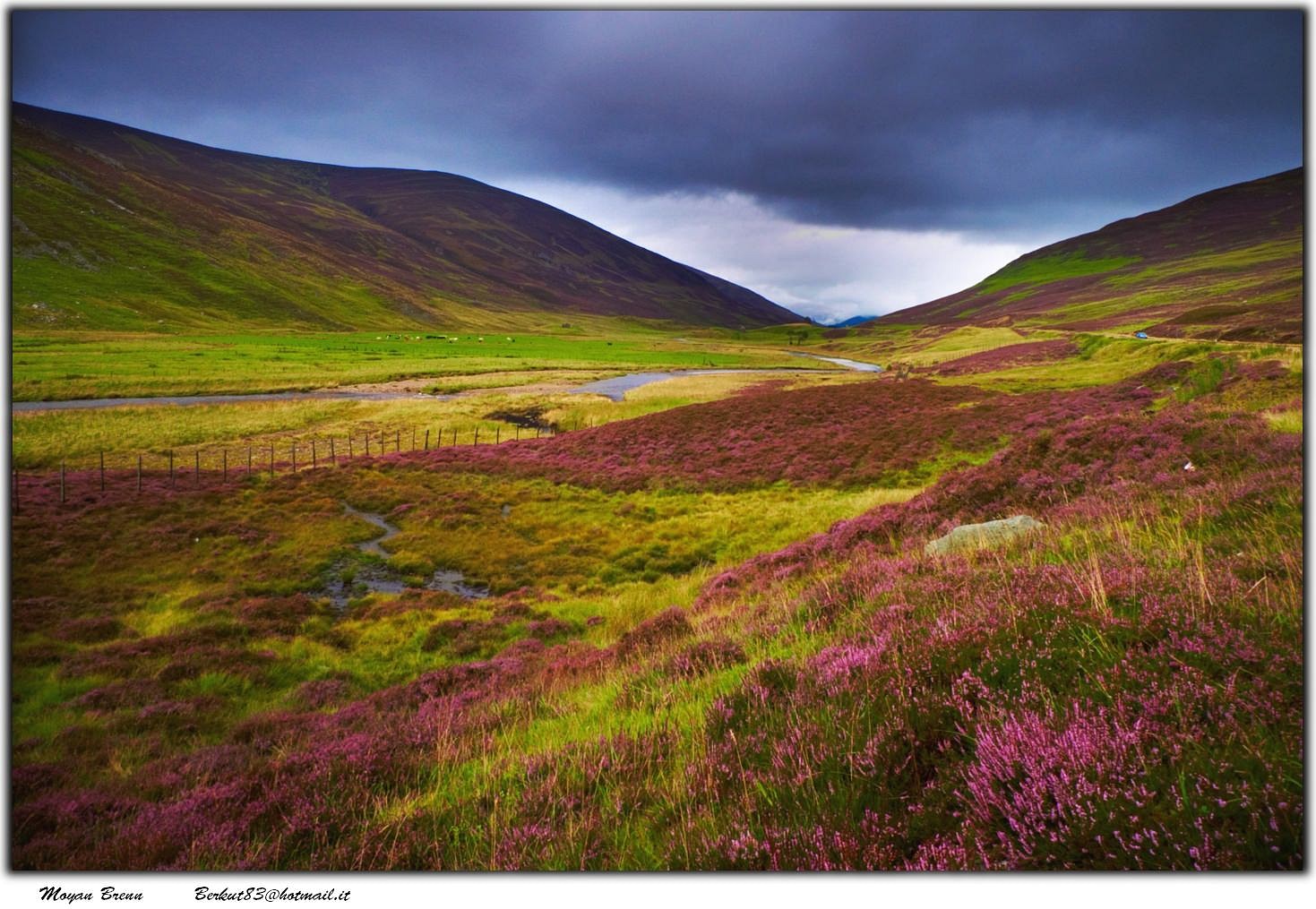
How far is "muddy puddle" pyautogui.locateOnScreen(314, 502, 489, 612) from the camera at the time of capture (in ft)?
55.5

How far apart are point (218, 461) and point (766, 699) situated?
41.8m

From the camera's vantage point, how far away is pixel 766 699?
14.5ft

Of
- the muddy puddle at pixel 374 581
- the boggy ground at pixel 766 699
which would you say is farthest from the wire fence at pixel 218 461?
the muddy puddle at pixel 374 581

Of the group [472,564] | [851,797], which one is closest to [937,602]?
[851,797]

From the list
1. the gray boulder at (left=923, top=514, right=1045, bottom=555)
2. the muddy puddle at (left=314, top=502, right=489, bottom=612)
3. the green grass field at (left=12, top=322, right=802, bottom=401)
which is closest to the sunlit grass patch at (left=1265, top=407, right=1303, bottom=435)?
the gray boulder at (left=923, top=514, right=1045, bottom=555)

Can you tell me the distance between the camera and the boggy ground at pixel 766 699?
9.06ft

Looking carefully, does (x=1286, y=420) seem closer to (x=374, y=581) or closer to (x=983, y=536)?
(x=983, y=536)

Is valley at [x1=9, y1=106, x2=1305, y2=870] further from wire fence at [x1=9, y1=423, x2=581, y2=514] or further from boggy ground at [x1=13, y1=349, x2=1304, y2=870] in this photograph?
wire fence at [x1=9, y1=423, x2=581, y2=514]

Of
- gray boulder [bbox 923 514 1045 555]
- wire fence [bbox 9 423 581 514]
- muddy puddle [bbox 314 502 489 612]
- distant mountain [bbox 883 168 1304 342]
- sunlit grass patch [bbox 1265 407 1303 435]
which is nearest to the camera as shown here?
gray boulder [bbox 923 514 1045 555]

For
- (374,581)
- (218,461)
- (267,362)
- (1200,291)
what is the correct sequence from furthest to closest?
(1200,291), (267,362), (218,461), (374,581)

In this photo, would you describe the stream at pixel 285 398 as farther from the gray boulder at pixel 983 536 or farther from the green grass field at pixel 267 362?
the gray boulder at pixel 983 536

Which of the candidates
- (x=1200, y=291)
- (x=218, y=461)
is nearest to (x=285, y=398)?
(x=218, y=461)

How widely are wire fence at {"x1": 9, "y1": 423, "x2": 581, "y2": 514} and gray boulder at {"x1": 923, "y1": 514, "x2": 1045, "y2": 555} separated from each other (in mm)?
28027

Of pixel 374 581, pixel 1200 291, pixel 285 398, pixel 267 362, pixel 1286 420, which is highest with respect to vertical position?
pixel 1200 291
